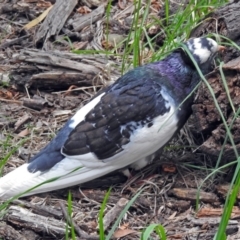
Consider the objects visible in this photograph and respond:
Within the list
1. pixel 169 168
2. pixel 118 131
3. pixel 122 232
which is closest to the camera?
pixel 122 232

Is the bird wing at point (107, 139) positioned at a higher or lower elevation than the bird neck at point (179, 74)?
lower

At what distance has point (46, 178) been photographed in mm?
3932

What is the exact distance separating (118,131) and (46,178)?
403 millimetres

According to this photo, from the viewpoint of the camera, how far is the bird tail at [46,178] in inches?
153

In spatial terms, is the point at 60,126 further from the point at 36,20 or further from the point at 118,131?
the point at 36,20

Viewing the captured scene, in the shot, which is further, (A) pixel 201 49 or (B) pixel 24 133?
(B) pixel 24 133

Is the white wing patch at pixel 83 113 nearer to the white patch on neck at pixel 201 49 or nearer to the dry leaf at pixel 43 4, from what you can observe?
the white patch on neck at pixel 201 49

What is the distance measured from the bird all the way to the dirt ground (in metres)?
0.11

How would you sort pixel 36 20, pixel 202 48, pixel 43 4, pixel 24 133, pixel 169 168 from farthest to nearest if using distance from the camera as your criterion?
pixel 43 4 < pixel 36 20 < pixel 24 133 < pixel 169 168 < pixel 202 48

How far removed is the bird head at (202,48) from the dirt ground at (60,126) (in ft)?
1.28

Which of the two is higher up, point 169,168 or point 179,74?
point 179,74

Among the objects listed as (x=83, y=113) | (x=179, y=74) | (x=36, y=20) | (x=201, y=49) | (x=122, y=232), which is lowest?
(x=122, y=232)

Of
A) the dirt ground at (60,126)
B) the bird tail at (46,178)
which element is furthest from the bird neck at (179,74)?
the bird tail at (46,178)

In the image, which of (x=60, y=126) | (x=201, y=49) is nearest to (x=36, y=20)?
(x=60, y=126)
